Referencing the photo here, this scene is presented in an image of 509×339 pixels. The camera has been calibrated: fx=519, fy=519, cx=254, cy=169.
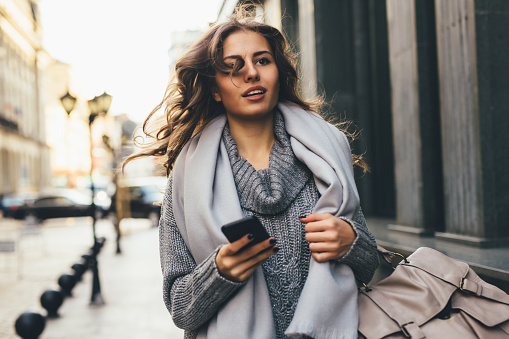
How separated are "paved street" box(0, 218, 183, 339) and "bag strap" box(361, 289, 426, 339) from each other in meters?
4.71

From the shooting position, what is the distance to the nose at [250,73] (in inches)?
82.3

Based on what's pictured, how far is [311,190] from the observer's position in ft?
6.94

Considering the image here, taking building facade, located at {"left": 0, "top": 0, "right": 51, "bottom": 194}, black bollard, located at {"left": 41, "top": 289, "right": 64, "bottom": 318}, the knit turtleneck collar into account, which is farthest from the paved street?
building facade, located at {"left": 0, "top": 0, "right": 51, "bottom": 194}

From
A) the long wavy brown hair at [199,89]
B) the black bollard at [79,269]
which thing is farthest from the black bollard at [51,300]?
the long wavy brown hair at [199,89]

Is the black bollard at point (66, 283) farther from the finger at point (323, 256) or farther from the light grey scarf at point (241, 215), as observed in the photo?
the finger at point (323, 256)

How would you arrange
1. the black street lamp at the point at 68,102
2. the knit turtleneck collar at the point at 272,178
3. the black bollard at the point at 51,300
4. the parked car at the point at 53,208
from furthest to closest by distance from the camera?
the parked car at the point at 53,208 → the black street lamp at the point at 68,102 → the black bollard at the point at 51,300 → the knit turtleneck collar at the point at 272,178

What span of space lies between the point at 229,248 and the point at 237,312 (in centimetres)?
26

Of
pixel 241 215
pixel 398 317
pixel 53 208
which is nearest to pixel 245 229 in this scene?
pixel 241 215

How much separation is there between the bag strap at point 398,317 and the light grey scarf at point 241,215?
10cm

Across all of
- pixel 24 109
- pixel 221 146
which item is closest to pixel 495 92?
pixel 221 146

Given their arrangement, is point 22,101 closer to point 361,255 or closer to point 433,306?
point 361,255

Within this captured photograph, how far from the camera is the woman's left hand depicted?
185cm

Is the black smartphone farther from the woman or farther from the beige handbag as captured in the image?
the beige handbag

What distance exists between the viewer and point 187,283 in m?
1.94
